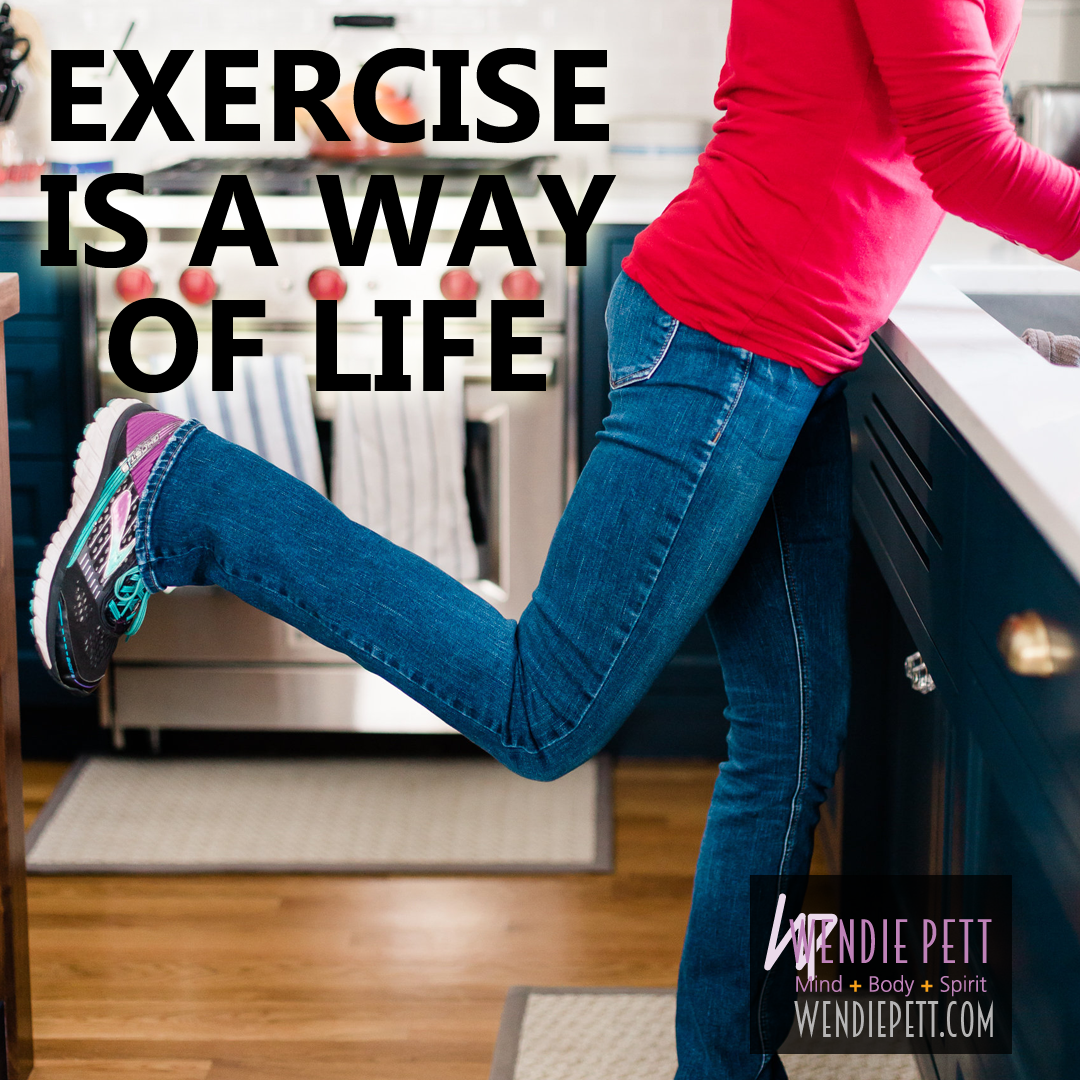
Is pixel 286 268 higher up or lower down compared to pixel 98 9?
lower down

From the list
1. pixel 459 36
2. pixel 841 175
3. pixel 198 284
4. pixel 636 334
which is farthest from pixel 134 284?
pixel 841 175

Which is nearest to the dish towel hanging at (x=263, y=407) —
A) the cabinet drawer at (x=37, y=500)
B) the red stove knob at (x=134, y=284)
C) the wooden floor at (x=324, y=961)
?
the red stove knob at (x=134, y=284)

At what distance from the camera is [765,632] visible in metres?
1.23

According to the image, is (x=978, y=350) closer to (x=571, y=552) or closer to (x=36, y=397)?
(x=571, y=552)

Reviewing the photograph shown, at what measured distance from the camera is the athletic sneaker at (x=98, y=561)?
112 centimetres

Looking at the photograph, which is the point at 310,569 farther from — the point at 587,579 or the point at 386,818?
the point at 386,818

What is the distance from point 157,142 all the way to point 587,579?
1.97 metres

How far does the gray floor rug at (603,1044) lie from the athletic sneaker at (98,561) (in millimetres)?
698

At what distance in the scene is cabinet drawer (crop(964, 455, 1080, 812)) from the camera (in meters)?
0.79

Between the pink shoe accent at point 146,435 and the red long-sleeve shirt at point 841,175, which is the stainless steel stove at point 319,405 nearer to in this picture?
the pink shoe accent at point 146,435

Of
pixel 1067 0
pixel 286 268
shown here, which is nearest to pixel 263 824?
pixel 286 268

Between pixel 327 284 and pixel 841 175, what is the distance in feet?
4.11

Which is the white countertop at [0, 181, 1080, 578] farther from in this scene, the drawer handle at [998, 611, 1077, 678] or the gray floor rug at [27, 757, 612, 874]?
the gray floor rug at [27, 757, 612, 874]

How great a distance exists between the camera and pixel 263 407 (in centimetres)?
215
